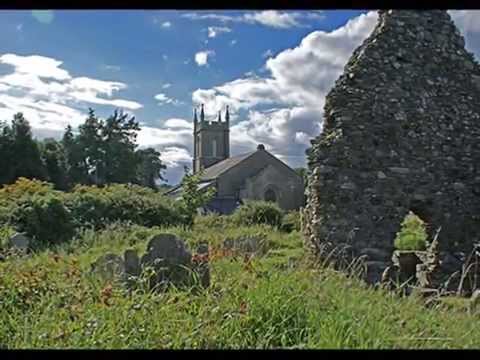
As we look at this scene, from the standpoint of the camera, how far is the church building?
21344mm

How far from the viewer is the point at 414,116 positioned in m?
8.62

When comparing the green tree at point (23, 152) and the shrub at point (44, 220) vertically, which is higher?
the green tree at point (23, 152)

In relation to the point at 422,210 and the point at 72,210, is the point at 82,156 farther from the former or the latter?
the point at 422,210

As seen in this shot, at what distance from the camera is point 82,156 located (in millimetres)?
25953

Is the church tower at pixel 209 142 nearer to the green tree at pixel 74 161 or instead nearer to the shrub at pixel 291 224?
the shrub at pixel 291 224

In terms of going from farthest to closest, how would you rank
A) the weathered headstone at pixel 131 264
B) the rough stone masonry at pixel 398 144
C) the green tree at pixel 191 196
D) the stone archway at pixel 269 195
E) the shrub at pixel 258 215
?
the stone archway at pixel 269 195 < the shrub at pixel 258 215 < the green tree at pixel 191 196 < the rough stone masonry at pixel 398 144 < the weathered headstone at pixel 131 264

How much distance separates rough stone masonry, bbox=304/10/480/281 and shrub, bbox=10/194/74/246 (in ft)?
16.5

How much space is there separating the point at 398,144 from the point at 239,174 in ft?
60.1

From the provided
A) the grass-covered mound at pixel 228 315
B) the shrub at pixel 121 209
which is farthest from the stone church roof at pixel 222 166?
the grass-covered mound at pixel 228 315

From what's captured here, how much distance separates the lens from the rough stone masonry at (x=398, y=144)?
26.7 feet

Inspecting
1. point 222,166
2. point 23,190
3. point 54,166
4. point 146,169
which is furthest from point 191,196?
point 54,166

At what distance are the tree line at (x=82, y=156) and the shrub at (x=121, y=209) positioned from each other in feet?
22.0

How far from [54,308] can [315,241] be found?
5.10m

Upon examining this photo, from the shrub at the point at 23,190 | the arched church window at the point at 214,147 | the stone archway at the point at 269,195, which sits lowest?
the stone archway at the point at 269,195
